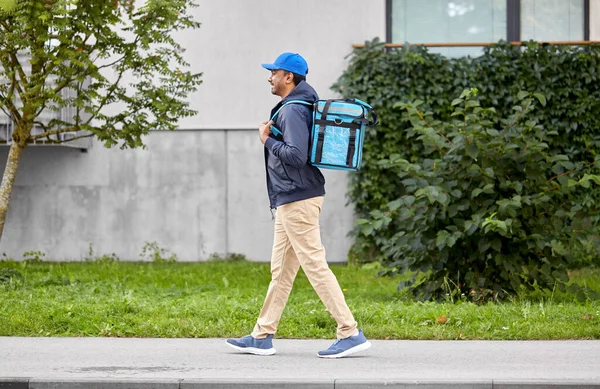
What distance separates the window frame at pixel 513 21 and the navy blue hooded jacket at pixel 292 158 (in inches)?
420

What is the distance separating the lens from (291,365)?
6344 millimetres

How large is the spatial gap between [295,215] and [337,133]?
0.63m

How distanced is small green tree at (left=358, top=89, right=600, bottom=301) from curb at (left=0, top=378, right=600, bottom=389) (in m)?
3.85

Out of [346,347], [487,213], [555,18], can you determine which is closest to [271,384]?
[346,347]

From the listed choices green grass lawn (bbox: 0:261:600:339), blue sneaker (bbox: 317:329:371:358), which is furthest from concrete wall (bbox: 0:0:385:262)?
blue sneaker (bbox: 317:329:371:358)

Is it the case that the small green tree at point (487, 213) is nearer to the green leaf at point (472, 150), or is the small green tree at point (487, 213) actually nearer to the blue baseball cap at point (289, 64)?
the green leaf at point (472, 150)

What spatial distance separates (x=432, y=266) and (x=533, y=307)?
1399 millimetres

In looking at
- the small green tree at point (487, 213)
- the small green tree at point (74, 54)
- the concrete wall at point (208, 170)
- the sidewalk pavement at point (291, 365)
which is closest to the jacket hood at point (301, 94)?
the sidewalk pavement at point (291, 365)

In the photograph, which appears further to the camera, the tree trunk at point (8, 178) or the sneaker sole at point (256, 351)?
the tree trunk at point (8, 178)

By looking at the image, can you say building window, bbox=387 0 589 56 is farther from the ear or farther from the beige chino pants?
the beige chino pants

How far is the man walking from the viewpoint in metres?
6.55

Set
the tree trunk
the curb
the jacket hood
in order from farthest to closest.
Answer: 1. the tree trunk
2. the jacket hood
3. the curb

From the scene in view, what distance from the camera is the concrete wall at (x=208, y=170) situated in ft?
55.8

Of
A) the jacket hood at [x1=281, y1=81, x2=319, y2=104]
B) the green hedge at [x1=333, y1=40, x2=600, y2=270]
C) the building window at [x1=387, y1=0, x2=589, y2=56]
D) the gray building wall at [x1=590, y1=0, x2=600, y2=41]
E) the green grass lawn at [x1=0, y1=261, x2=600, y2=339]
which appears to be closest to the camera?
the jacket hood at [x1=281, y1=81, x2=319, y2=104]
